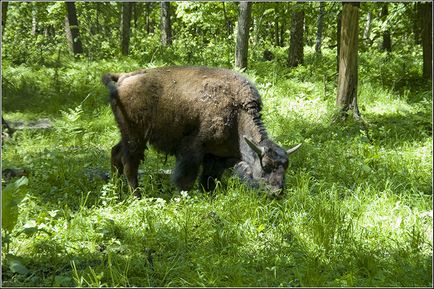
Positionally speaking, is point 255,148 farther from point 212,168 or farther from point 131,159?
point 131,159

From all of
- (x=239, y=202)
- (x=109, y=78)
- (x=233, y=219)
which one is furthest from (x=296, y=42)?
(x=233, y=219)

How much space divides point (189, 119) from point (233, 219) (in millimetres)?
1879

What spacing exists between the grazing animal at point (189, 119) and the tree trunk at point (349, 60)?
2609 mm

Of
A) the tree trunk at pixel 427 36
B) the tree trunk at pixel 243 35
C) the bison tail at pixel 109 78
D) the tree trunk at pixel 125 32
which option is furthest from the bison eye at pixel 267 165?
the tree trunk at pixel 125 32

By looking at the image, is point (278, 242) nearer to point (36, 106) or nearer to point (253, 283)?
point (253, 283)

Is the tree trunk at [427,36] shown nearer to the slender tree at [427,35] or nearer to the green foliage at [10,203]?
the slender tree at [427,35]

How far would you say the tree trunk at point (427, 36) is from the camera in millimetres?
9367

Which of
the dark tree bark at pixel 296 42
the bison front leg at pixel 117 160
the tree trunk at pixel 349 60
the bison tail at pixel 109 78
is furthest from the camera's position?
the dark tree bark at pixel 296 42

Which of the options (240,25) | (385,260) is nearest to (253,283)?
(385,260)

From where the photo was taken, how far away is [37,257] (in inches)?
161

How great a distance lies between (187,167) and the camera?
6.10 meters

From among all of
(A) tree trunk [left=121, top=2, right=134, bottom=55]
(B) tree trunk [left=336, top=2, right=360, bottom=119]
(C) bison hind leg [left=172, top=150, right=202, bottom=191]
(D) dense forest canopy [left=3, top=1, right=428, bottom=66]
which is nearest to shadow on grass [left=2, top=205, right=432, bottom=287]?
(C) bison hind leg [left=172, top=150, right=202, bottom=191]

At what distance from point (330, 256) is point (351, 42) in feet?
16.2

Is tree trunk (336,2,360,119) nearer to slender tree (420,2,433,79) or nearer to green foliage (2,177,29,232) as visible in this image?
slender tree (420,2,433,79)
